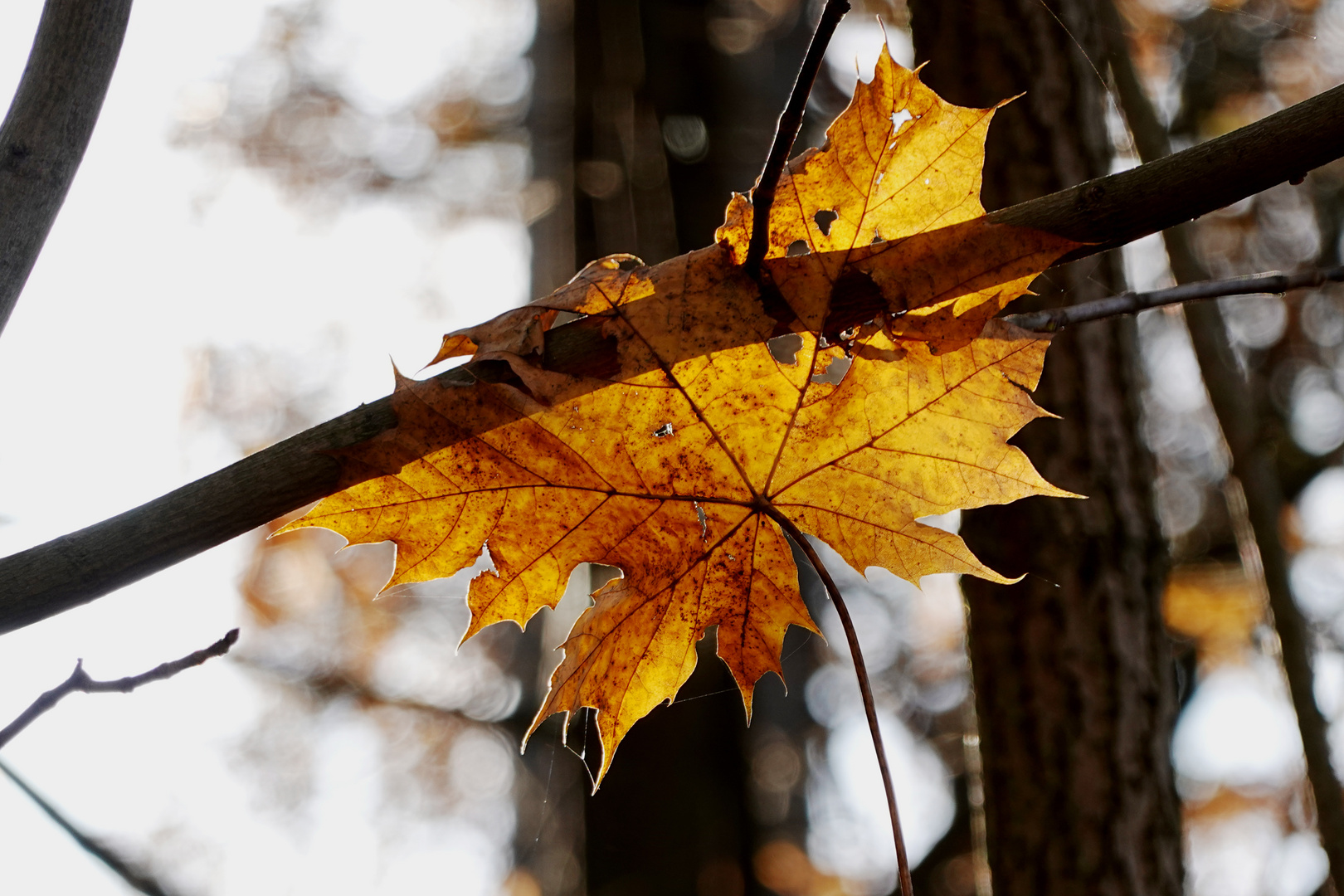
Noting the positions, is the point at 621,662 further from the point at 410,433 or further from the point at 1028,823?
the point at 1028,823

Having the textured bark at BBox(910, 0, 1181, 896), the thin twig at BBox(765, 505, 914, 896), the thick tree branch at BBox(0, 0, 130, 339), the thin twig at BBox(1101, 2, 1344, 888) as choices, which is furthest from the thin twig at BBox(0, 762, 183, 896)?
the thin twig at BBox(1101, 2, 1344, 888)

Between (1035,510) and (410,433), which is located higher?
(1035,510)

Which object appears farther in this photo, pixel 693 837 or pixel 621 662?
pixel 693 837

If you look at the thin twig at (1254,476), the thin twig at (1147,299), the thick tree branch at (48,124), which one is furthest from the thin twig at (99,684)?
the thin twig at (1254,476)

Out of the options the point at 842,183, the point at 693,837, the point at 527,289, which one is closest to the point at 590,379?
the point at 842,183

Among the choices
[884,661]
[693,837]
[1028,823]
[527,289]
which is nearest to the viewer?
[1028,823]

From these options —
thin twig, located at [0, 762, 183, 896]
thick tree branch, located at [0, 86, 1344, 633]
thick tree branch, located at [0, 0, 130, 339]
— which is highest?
thick tree branch, located at [0, 0, 130, 339]

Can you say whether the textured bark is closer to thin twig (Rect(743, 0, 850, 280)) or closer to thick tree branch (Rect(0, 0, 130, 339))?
thin twig (Rect(743, 0, 850, 280))

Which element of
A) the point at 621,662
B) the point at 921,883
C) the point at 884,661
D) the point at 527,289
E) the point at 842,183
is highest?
the point at 527,289
